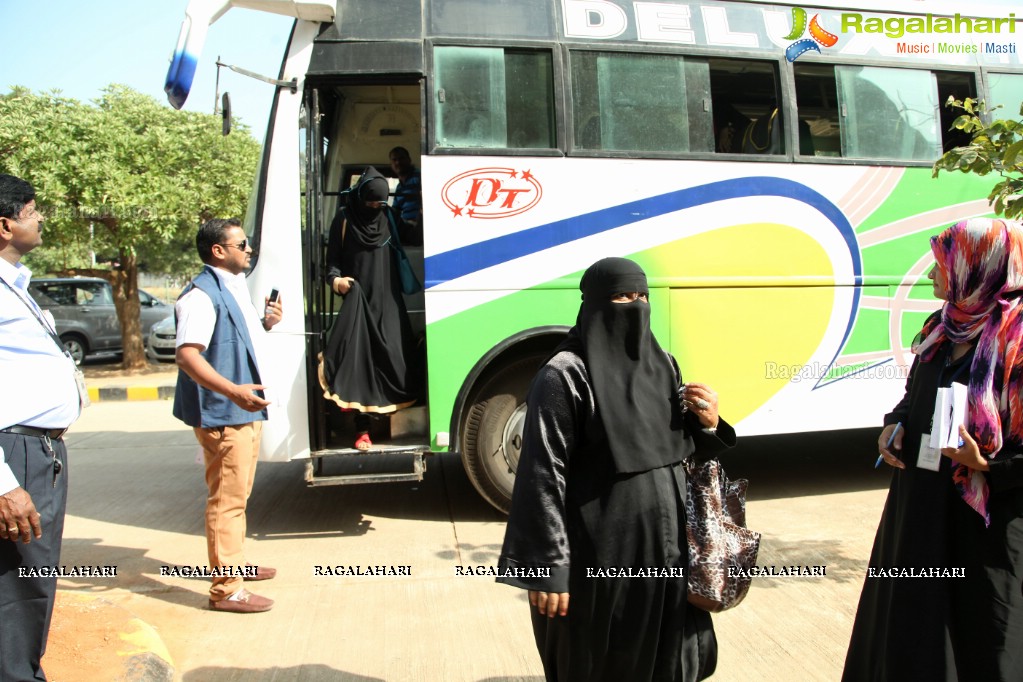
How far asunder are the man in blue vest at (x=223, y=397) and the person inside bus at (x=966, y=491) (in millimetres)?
2828

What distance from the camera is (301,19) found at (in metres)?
5.12

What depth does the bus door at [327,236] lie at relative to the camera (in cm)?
524

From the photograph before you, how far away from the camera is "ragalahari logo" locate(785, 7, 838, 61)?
5.74 metres

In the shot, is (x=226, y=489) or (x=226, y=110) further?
(x=226, y=110)

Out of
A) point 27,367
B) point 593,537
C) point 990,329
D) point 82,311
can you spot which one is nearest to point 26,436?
point 27,367

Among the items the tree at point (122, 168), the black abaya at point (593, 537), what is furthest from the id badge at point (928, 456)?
the tree at point (122, 168)

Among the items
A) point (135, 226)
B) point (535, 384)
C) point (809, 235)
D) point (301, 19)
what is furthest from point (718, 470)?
point (135, 226)

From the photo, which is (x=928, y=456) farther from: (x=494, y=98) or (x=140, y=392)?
(x=140, y=392)

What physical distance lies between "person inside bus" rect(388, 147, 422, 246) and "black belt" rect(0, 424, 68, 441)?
10.7 feet

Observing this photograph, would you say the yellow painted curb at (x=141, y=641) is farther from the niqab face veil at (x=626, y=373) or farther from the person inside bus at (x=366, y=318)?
the niqab face veil at (x=626, y=373)

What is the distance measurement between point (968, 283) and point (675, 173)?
10.5 feet

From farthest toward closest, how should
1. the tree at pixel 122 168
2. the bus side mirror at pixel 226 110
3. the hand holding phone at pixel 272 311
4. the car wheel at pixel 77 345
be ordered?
1. the car wheel at pixel 77 345
2. the tree at pixel 122 168
3. the bus side mirror at pixel 226 110
4. the hand holding phone at pixel 272 311

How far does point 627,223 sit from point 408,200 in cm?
153

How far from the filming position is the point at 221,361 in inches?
158
